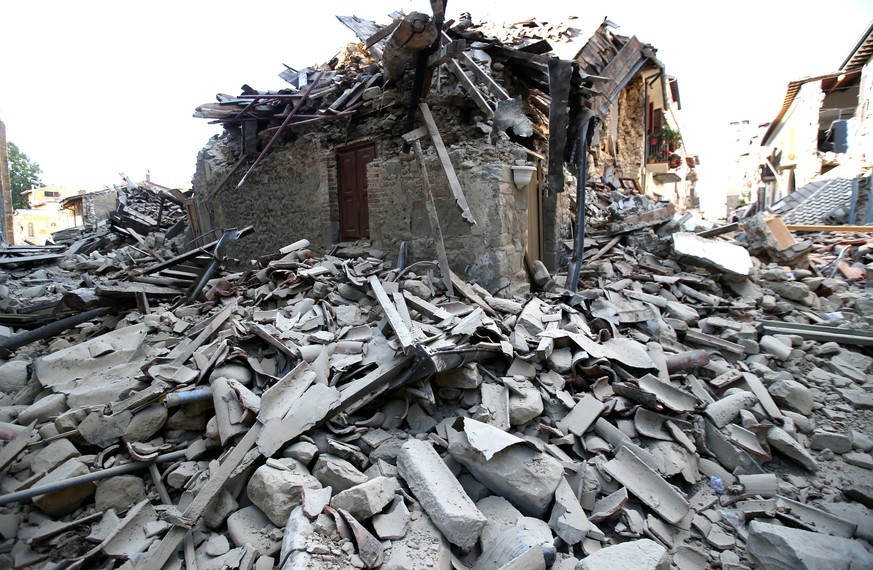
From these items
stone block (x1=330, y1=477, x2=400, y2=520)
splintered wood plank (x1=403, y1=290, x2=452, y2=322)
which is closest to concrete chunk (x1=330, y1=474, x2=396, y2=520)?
stone block (x1=330, y1=477, x2=400, y2=520)

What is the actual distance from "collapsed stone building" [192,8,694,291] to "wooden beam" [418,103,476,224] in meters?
0.02

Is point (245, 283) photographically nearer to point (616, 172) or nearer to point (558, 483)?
point (558, 483)

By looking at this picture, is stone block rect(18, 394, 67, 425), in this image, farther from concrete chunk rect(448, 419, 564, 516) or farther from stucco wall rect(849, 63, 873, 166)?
stucco wall rect(849, 63, 873, 166)

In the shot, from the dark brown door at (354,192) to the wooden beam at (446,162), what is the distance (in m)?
1.64

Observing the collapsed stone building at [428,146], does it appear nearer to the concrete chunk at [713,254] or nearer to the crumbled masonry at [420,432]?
the crumbled masonry at [420,432]

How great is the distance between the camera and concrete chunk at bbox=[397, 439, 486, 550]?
2.80 metres

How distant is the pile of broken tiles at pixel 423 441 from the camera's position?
285cm

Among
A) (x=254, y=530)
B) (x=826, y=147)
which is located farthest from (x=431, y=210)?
(x=826, y=147)

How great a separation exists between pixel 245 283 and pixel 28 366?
251 cm

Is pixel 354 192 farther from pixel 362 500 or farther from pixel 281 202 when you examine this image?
pixel 362 500

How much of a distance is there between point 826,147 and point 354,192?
840 inches

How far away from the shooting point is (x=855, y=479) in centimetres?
370

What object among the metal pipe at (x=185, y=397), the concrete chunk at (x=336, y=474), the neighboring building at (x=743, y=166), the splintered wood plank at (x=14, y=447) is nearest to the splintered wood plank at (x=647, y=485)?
the concrete chunk at (x=336, y=474)

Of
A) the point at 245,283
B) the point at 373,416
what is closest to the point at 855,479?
the point at 373,416
